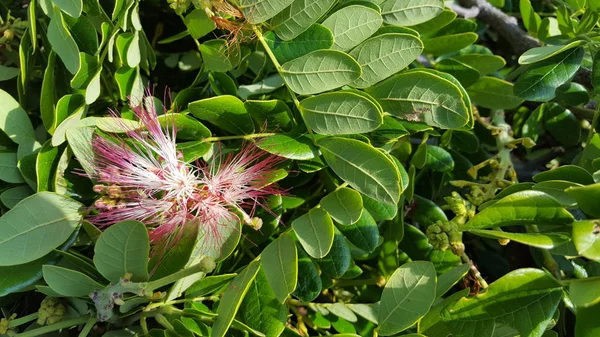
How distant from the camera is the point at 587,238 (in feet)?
2.77

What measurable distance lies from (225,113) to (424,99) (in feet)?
1.17

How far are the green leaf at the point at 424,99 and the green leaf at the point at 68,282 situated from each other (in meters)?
0.61

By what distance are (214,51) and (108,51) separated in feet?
0.66

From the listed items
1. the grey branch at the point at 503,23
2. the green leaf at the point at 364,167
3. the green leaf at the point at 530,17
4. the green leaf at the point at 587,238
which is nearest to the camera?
the green leaf at the point at 587,238

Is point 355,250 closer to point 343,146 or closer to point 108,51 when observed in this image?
point 343,146

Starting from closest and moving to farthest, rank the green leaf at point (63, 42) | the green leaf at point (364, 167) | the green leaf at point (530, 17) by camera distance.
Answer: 1. the green leaf at point (364, 167)
2. the green leaf at point (63, 42)
3. the green leaf at point (530, 17)

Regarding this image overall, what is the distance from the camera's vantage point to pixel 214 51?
44.0 inches

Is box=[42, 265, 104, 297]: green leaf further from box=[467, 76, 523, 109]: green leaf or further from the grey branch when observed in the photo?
the grey branch

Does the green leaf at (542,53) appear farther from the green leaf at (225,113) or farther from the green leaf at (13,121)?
the green leaf at (13,121)

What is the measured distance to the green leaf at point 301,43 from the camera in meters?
1.05

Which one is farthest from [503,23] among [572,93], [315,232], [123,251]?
[123,251]

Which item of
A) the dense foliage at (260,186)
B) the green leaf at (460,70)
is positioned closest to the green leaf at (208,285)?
the dense foliage at (260,186)

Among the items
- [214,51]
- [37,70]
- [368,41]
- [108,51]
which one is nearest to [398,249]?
[368,41]

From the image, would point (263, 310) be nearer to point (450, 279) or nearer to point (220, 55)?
point (450, 279)
